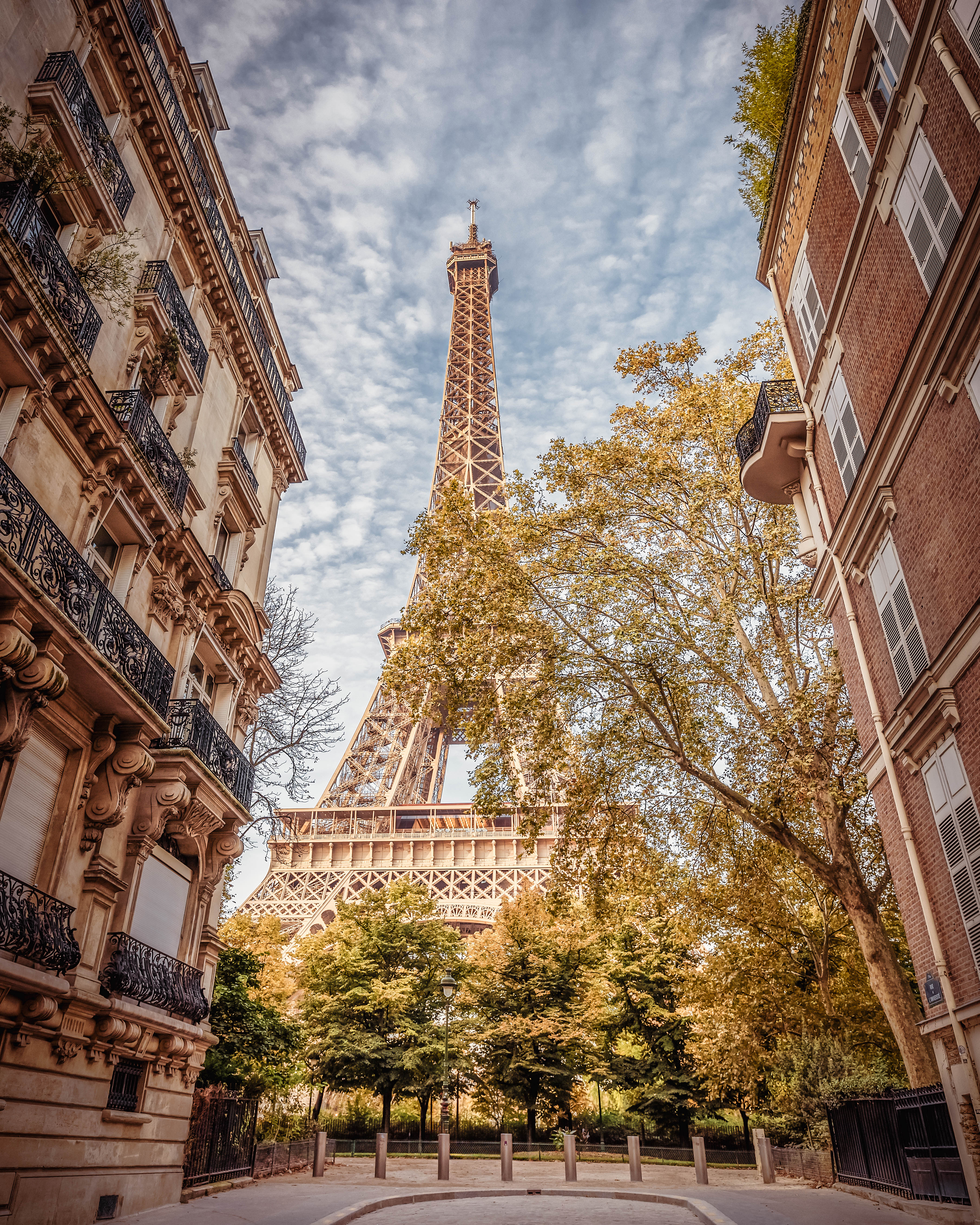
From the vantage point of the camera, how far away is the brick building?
993cm

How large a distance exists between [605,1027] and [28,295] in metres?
32.4

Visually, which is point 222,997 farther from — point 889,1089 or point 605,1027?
point 605,1027

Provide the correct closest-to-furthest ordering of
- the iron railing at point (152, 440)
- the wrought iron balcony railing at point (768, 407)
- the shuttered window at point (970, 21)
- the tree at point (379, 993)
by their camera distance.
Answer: the shuttered window at point (970, 21) → the iron railing at point (152, 440) → the wrought iron balcony railing at point (768, 407) → the tree at point (379, 993)

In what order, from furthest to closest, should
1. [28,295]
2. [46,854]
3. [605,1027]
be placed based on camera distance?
[605,1027]
[46,854]
[28,295]

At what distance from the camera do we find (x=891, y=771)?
41.1ft

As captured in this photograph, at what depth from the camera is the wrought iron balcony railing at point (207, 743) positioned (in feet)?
46.8

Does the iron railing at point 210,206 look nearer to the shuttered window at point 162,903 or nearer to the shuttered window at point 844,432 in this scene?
the shuttered window at point 162,903

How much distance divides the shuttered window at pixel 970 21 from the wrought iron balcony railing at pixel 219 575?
13.7 m

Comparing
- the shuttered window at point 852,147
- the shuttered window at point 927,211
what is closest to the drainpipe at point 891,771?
the shuttered window at point 852,147

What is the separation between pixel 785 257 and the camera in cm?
1731

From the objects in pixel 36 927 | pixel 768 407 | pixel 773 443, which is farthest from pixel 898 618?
pixel 36 927

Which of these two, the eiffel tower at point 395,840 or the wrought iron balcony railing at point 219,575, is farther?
the eiffel tower at point 395,840

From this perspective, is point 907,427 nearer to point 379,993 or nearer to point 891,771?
point 891,771

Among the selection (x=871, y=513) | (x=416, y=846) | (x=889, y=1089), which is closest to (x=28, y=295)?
(x=871, y=513)
